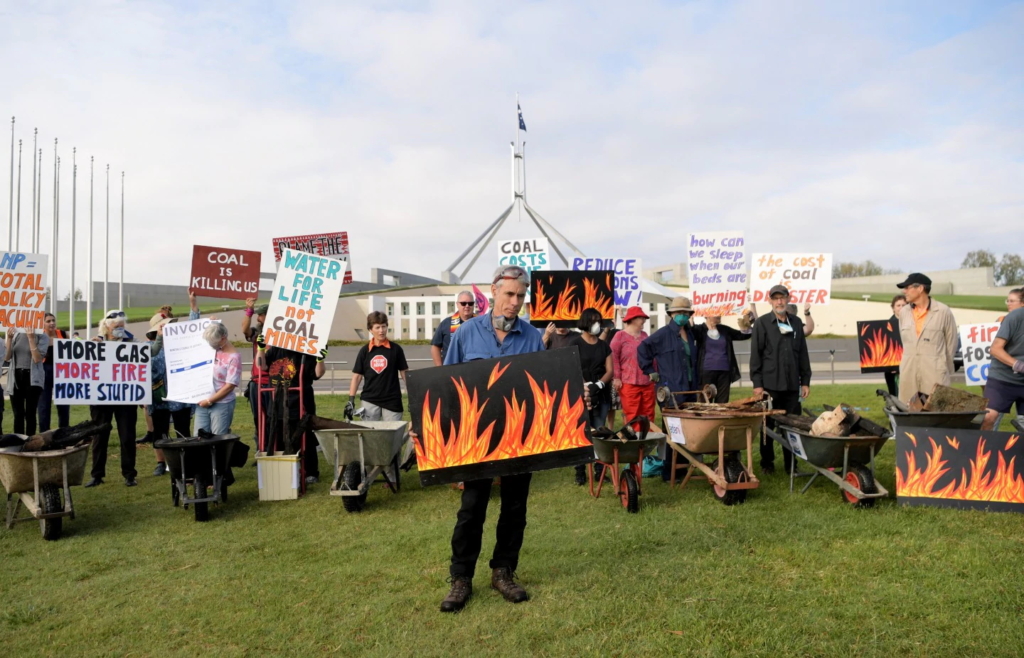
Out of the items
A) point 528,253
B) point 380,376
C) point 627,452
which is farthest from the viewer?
point 528,253

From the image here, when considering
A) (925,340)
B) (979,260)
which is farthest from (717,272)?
(979,260)

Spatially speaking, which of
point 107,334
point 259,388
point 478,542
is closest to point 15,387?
point 107,334

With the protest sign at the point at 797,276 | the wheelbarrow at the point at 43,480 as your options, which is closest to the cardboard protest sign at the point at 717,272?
the protest sign at the point at 797,276

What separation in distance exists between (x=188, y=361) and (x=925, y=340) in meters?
7.91

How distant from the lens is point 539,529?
619 cm

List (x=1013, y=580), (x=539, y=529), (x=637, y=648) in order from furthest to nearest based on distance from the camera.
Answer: (x=539, y=529), (x=1013, y=580), (x=637, y=648)

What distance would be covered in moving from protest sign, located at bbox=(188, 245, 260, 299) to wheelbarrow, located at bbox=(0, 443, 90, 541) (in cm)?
476

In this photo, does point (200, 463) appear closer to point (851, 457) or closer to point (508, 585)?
point (508, 585)

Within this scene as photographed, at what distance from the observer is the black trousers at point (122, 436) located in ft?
28.5

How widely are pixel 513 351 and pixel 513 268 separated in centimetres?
52

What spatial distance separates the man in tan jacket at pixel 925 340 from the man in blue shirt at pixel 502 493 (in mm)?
4462

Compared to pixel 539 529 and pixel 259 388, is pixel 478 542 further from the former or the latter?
pixel 259 388

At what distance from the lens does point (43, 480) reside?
6.45 m

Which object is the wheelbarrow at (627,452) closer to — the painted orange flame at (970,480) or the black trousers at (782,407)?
the black trousers at (782,407)
